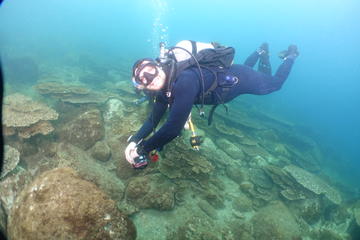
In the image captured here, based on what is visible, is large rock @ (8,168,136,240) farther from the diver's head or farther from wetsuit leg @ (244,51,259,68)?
wetsuit leg @ (244,51,259,68)

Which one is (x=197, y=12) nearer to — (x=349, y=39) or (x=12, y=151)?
(x=349, y=39)

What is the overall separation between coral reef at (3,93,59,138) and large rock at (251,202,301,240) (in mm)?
6520

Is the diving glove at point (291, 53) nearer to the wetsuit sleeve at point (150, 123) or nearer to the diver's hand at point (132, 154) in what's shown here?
the wetsuit sleeve at point (150, 123)

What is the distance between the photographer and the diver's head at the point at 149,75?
12.7ft

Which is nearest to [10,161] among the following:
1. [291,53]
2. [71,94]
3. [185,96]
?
[185,96]

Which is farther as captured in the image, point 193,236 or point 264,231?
point 264,231

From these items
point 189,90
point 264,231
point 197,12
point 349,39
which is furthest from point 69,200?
point 197,12

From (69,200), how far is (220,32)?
18741 centimetres

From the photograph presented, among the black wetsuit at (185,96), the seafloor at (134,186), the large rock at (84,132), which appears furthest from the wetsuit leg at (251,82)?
the large rock at (84,132)

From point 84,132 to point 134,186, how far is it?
8.70 ft

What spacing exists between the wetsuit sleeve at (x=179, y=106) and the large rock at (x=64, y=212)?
1.39 m

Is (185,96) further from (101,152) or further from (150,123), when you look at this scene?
(101,152)

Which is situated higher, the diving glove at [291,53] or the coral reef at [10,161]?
the diving glove at [291,53]

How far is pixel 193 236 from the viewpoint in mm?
5633
